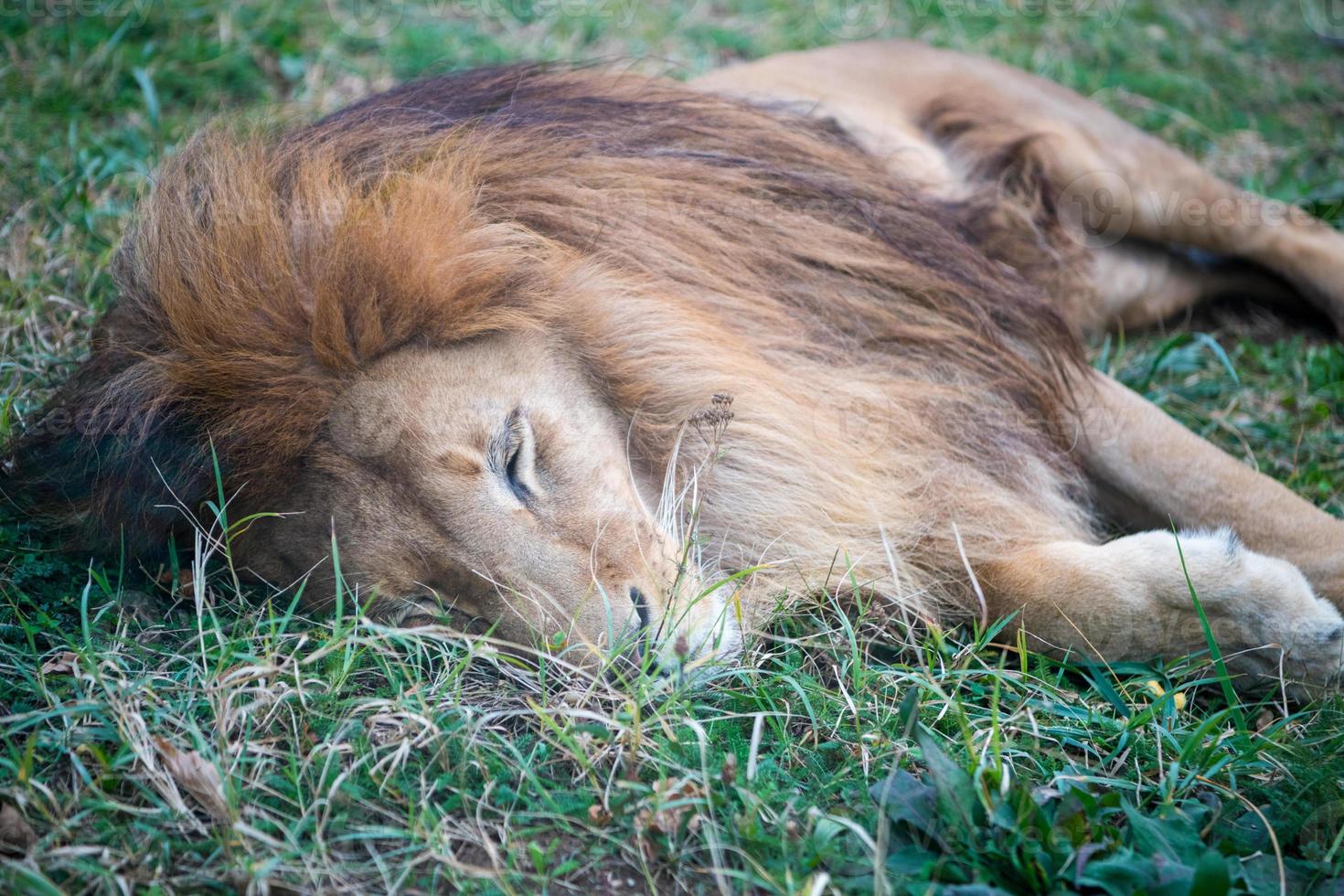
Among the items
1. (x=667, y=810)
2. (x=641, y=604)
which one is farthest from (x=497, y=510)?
(x=667, y=810)

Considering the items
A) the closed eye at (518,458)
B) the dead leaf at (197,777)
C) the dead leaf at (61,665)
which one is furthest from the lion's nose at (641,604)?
the dead leaf at (61,665)

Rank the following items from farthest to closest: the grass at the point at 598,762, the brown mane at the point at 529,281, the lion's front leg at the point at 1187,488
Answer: the lion's front leg at the point at 1187,488, the brown mane at the point at 529,281, the grass at the point at 598,762

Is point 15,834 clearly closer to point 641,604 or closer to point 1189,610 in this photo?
point 641,604

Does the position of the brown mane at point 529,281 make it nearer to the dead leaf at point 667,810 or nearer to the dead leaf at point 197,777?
the dead leaf at point 197,777

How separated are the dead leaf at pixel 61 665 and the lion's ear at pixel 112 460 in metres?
0.25

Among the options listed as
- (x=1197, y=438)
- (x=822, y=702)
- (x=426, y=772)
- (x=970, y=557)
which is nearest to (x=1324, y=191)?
(x=1197, y=438)

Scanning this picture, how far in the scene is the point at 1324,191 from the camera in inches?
148

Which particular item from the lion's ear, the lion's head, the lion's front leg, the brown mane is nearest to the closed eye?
the lion's head

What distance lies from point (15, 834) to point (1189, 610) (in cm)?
192

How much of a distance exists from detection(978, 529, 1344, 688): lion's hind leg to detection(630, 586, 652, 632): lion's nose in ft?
2.34

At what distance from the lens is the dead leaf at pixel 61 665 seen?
Result: 1.85m

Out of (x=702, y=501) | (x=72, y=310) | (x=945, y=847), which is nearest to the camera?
(x=945, y=847)

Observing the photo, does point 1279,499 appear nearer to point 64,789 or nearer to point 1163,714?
point 1163,714

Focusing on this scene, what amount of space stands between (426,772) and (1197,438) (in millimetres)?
1763
